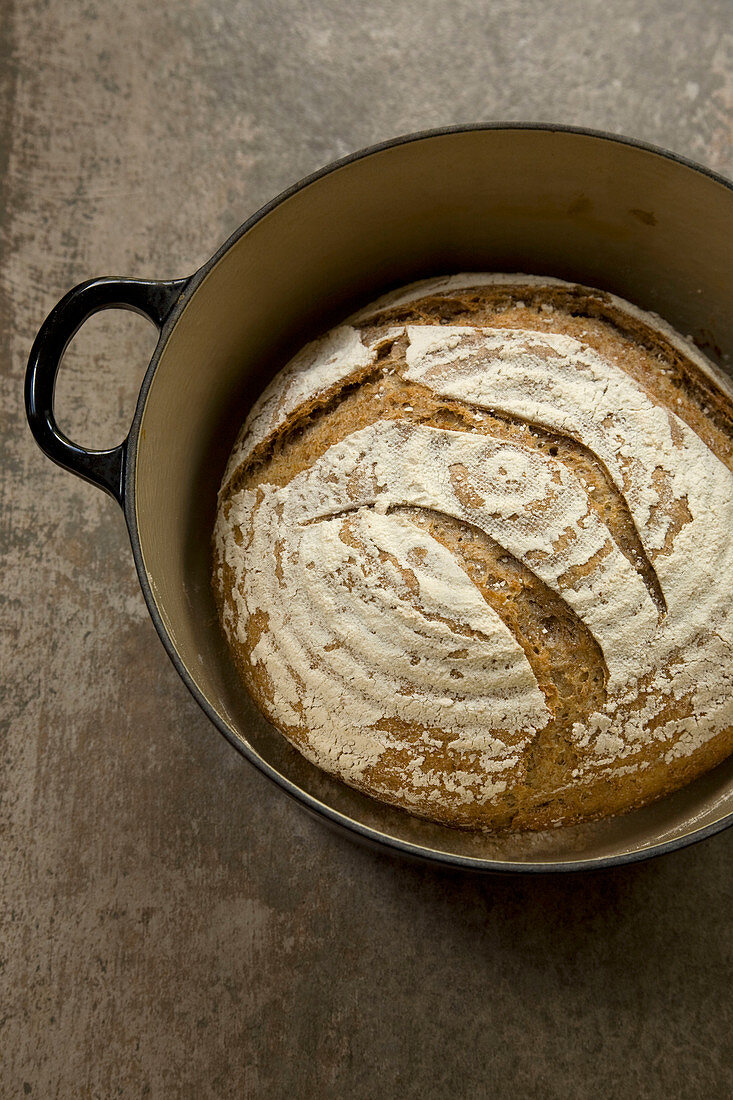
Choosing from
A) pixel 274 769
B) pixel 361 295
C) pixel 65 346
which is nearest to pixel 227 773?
pixel 274 769

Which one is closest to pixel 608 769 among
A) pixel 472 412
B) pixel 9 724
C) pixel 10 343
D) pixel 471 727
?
pixel 471 727

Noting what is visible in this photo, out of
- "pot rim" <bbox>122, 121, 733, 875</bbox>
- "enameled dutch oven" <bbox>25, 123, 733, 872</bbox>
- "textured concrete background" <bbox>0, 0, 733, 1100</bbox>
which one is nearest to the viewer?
"pot rim" <bbox>122, 121, 733, 875</bbox>

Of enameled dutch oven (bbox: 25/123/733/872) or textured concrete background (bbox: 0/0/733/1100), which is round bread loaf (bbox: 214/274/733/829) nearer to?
enameled dutch oven (bbox: 25/123/733/872)

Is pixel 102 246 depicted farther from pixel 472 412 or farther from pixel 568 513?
pixel 568 513

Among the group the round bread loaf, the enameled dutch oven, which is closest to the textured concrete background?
the enameled dutch oven

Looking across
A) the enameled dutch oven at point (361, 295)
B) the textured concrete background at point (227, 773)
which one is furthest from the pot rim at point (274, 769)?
the textured concrete background at point (227, 773)

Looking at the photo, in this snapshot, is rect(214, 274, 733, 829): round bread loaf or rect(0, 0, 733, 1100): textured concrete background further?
rect(0, 0, 733, 1100): textured concrete background

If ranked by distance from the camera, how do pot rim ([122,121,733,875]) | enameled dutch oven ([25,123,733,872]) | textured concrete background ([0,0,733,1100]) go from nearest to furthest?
pot rim ([122,121,733,875]), enameled dutch oven ([25,123,733,872]), textured concrete background ([0,0,733,1100])
